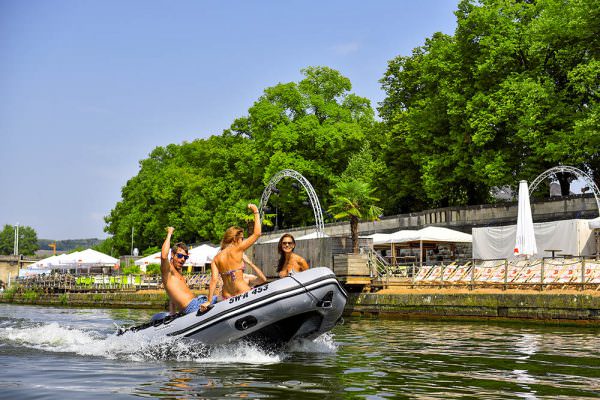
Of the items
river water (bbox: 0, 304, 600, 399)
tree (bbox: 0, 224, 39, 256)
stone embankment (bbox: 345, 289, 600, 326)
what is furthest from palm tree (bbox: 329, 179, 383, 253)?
tree (bbox: 0, 224, 39, 256)

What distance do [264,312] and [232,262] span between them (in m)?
0.86

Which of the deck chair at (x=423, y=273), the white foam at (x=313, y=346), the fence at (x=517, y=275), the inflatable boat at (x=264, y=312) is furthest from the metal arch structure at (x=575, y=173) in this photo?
the inflatable boat at (x=264, y=312)

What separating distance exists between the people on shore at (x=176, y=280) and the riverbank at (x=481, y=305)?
10889 millimetres

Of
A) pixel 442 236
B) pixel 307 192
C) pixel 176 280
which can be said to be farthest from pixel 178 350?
pixel 307 192

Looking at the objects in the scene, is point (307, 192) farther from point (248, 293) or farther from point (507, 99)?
point (248, 293)

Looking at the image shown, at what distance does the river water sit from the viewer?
8852 millimetres

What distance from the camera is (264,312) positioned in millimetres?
11398

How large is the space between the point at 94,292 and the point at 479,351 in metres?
34.8

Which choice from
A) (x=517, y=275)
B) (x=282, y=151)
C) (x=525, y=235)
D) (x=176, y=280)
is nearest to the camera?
(x=176, y=280)

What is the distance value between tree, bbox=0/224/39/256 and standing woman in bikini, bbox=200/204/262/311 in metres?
185

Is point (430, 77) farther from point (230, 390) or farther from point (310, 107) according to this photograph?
point (230, 390)

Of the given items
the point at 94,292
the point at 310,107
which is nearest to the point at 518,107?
the point at 310,107

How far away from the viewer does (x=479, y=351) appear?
44.7ft

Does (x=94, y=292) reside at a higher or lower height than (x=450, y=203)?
lower
